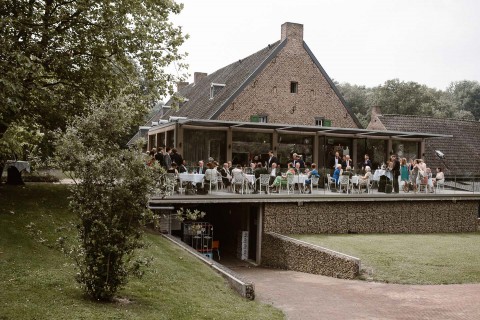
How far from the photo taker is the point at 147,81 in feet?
61.3

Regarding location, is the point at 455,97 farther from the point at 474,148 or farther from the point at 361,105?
the point at 474,148

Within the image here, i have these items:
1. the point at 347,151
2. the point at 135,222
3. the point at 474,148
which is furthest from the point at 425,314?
the point at 474,148

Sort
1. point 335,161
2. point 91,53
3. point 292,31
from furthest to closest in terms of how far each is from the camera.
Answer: point 292,31, point 335,161, point 91,53

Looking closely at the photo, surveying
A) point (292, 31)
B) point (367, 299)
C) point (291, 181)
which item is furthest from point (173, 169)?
point (292, 31)

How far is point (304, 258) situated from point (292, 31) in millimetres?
18476

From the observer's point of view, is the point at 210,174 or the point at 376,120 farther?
the point at 376,120

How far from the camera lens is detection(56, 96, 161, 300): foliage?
31.7 feet

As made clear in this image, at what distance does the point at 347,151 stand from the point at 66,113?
59.9 feet

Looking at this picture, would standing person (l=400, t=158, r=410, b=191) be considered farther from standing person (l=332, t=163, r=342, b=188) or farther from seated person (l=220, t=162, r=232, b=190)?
seated person (l=220, t=162, r=232, b=190)

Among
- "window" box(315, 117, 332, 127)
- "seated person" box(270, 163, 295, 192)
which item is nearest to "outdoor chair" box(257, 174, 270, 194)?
"seated person" box(270, 163, 295, 192)

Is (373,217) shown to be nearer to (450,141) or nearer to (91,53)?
(91,53)

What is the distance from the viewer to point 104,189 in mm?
9766

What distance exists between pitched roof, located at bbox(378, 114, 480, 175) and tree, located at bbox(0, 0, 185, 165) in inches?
965

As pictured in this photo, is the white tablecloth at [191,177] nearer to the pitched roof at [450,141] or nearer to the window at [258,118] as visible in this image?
the window at [258,118]
